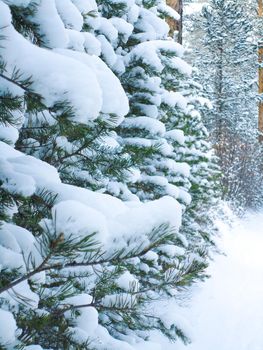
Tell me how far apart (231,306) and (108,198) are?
4.75 m

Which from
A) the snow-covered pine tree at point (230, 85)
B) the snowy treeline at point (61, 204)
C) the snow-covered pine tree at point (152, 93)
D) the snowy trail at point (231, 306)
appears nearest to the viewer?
the snowy treeline at point (61, 204)

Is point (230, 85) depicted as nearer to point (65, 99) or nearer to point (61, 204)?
point (65, 99)

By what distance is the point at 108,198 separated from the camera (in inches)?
64.2

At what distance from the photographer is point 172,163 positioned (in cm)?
530

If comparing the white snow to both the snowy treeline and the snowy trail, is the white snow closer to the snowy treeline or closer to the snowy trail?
the snowy treeline

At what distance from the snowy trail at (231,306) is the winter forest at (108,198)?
0.03 m

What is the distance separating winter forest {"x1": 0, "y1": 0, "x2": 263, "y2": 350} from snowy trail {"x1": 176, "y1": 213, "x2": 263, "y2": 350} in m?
0.03

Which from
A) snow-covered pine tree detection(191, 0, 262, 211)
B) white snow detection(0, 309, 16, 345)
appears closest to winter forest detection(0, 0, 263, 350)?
white snow detection(0, 309, 16, 345)

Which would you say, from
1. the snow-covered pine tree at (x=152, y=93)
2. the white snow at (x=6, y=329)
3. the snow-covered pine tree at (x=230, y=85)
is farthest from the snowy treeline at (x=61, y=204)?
A: the snow-covered pine tree at (x=230, y=85)

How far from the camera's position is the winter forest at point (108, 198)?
4.40 ft

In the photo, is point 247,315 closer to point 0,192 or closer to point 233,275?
point 233,275

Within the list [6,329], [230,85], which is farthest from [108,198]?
[230,85]

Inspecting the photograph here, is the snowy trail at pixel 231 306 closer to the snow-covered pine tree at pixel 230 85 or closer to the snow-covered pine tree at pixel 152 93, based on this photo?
the snow-covered pine tree at pixel 152 93

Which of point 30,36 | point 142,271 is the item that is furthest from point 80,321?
point 142,271
